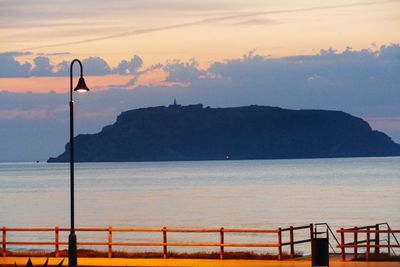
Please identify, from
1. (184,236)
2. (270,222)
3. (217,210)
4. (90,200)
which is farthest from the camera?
(90,200)

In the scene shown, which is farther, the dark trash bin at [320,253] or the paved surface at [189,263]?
the paved surface at [189,263]

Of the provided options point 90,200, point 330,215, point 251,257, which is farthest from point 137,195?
point 251,257

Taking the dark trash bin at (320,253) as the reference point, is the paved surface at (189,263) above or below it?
below

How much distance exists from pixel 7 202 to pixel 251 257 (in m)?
132

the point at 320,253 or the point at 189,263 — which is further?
the point at 189,263

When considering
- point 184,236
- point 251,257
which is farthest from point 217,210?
point 251,257

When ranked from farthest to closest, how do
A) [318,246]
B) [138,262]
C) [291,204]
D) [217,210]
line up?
[291,204], [217,210], [138,262], [318,246]

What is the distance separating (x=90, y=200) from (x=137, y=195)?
10812 millimetres

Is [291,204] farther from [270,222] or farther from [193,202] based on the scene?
[270,222]

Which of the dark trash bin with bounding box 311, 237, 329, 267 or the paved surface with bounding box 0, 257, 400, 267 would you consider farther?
the paved surface with bounding box 0, 257, 400, 267

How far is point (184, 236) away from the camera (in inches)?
3679

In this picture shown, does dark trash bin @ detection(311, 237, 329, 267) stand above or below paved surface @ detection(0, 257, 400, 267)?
above

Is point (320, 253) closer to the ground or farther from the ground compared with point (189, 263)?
farther from the ground

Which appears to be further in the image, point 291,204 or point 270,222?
point 291,204
